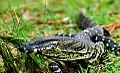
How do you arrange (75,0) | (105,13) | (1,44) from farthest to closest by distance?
(75,0) → (105,13) → (1,44)

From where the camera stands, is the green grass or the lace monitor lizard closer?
the lace monitor lizard

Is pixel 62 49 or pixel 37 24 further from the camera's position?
pixel 37 24

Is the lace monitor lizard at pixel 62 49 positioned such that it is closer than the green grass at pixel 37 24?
Yes

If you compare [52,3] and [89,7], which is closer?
[89,7]

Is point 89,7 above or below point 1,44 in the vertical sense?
below

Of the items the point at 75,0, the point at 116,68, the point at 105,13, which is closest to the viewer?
the point at 116,68

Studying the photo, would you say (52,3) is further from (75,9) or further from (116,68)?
(116,68)

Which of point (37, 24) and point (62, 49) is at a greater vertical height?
point (62, 49)

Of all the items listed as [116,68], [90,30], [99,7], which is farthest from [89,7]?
[116,68]
